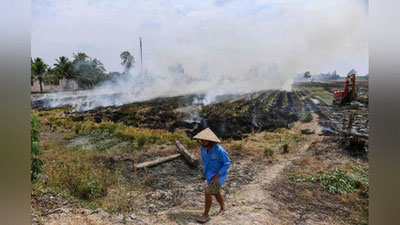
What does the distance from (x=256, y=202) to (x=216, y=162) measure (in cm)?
74

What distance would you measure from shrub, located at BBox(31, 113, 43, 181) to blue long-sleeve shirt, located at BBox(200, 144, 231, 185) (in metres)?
2.05

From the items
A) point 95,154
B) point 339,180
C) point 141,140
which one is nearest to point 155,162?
point 141,140

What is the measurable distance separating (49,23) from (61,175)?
6.30 feet

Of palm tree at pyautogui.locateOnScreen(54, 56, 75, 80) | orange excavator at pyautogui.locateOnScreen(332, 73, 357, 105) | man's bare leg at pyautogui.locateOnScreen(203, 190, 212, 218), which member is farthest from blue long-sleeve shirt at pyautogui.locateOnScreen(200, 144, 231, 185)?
palm tree at pyautogui.locateOnScreen(54, 56, 75, 80)

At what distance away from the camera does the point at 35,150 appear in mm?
4297

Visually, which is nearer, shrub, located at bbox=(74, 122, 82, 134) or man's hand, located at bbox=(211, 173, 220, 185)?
man's hand, located at bbox=(211, 173, 220, 185)

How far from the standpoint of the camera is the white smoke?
4355 mm

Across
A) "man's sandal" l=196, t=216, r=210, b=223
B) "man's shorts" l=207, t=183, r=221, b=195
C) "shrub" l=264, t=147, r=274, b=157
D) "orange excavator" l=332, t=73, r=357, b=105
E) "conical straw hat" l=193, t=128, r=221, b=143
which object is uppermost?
"orange excavator" l=332, t=73, r=357, b=105

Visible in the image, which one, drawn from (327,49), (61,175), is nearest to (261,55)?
(327,49)

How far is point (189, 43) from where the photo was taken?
4473 millimetres

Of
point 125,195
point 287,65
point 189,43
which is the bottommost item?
point 125,195

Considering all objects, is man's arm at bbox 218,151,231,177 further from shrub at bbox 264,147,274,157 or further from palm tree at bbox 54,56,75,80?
palm tree at bbox 54,56,75,80
